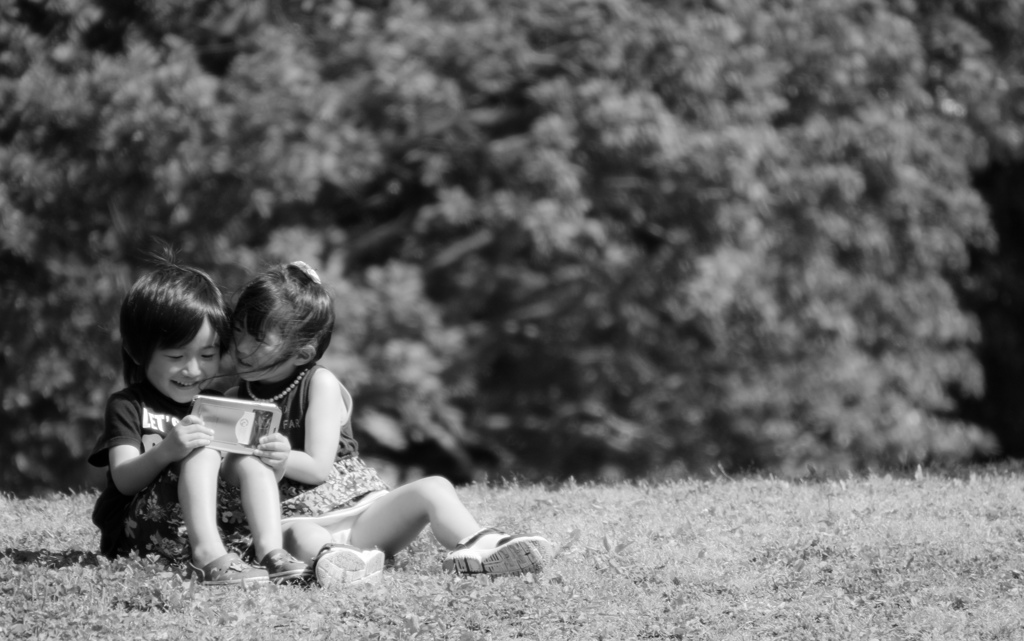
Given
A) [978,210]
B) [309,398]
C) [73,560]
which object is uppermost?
[309,398]

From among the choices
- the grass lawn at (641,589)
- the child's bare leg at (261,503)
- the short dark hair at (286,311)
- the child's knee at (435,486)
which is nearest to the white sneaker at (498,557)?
the grass lawn at (641,589)

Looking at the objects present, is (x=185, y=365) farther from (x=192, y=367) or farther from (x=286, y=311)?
(x=286, y=311)

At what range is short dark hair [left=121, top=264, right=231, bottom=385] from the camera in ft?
13.2

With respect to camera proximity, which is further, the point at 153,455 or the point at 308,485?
the point at 308,485

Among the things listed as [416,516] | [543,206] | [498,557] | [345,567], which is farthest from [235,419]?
[543,206]

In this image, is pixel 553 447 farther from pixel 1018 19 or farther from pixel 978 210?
pixel 1018 19

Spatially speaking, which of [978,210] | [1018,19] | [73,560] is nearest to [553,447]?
[978,210]

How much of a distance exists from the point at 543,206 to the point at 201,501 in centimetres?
633

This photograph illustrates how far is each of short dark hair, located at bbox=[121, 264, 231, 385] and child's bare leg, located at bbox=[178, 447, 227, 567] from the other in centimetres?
40

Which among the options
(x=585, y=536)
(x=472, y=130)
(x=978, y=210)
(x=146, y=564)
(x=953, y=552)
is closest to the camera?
(x=146, y=564)

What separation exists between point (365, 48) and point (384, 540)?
6.18 m

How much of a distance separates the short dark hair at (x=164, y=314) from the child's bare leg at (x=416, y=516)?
30.1 inches

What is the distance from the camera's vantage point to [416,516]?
4094 mm

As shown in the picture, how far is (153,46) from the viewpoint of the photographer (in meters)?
9.04
